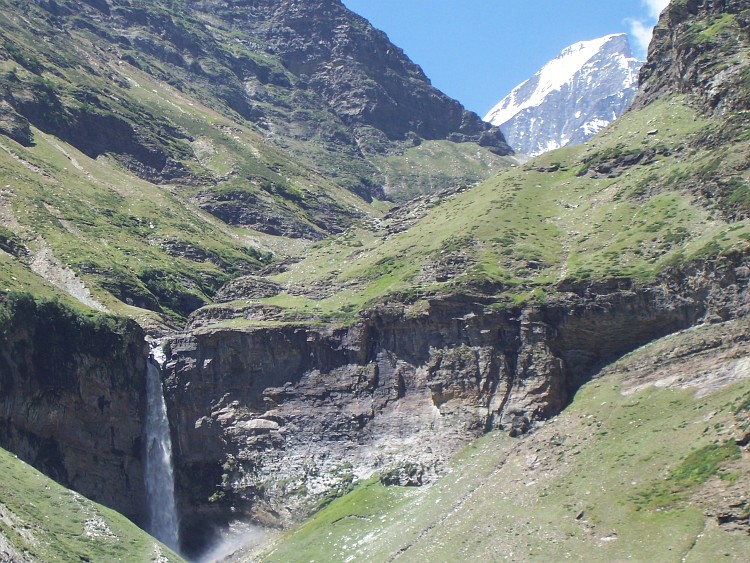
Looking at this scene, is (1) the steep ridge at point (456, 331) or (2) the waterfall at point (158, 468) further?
(2) the waterfall at point (158, 468)

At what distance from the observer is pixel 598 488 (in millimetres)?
80562

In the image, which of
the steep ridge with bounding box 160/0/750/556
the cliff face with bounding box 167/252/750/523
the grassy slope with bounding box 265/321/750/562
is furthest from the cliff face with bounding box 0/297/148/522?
the grassy slope with bounding box 265/321/750/562

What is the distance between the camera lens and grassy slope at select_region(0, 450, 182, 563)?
248 ft

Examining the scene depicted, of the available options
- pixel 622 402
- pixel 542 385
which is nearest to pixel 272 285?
pixel 542 385

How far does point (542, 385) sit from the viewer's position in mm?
102938

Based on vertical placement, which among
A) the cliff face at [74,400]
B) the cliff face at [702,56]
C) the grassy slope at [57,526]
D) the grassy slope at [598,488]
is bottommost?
the grassy slope at [598,488]

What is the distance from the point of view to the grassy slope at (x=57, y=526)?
75688mm

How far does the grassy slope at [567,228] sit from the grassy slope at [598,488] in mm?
13833

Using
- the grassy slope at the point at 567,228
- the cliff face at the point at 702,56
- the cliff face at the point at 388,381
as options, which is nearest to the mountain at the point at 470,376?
the cliff face at the point at 388,381

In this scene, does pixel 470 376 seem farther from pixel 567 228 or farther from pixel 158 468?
pixel 158 468

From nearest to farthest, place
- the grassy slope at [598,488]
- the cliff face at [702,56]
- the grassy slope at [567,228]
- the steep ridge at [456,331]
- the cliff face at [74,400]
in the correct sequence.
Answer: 1. the grassy slope at [598,488]
2. the steep ridge at [456,331]
3. the cliff face at [74,400]
4. the grassy slope at [567,228]
5. the cliff face at [702,56]

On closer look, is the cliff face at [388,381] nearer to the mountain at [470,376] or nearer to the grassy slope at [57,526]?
the mountain at [470,376]

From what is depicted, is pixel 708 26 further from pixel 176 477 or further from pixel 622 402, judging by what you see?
pixel 176 477

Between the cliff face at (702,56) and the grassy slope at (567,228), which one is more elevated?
the cliff face at (702,56)
